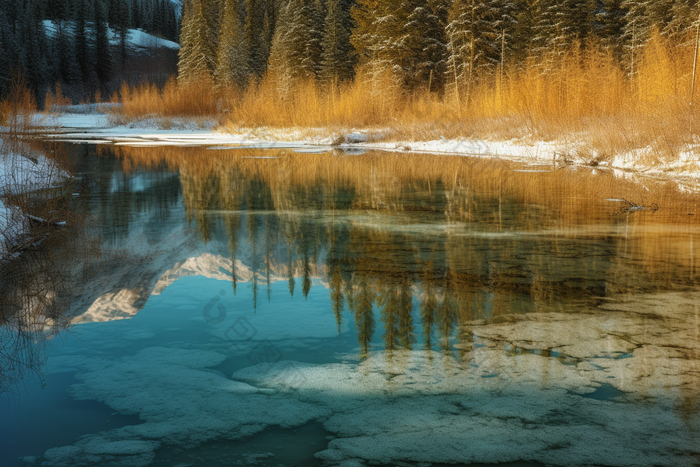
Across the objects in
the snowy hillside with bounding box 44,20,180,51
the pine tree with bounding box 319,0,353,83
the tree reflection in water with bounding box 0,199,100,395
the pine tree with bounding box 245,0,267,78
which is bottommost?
the tree reflection in water with bounding box 0,199,100,395

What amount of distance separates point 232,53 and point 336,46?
12316mm

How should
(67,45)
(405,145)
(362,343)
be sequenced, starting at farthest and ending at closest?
(67,45) < (405,145) < (362,343)

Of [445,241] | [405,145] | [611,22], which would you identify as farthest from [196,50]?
[445,241]

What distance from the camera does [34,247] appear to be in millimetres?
6520

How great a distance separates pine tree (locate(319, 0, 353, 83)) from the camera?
41.3m

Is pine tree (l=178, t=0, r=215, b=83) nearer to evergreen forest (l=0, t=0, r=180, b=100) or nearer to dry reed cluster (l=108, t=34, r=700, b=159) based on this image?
evergreen forest (l=0, t=0, r=180, b=100)

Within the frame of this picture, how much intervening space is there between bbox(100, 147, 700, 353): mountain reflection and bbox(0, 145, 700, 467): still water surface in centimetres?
4

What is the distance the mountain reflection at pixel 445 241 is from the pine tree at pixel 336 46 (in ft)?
98.1

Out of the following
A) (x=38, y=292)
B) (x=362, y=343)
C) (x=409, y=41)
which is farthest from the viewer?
(x=409, y=41)

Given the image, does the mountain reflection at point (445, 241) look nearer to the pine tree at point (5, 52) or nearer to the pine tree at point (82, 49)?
the pine tree at point (5, 52)

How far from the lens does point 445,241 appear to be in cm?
675

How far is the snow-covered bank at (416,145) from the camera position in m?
12.4

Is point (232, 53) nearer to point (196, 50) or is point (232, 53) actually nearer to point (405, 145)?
point (196, 50)

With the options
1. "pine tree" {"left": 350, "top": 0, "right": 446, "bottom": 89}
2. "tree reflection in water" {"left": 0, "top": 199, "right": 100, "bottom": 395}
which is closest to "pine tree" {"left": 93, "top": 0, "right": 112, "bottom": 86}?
"pine tree" {"left": 350, "top": 0, "right": 446, "bottom": 89}
